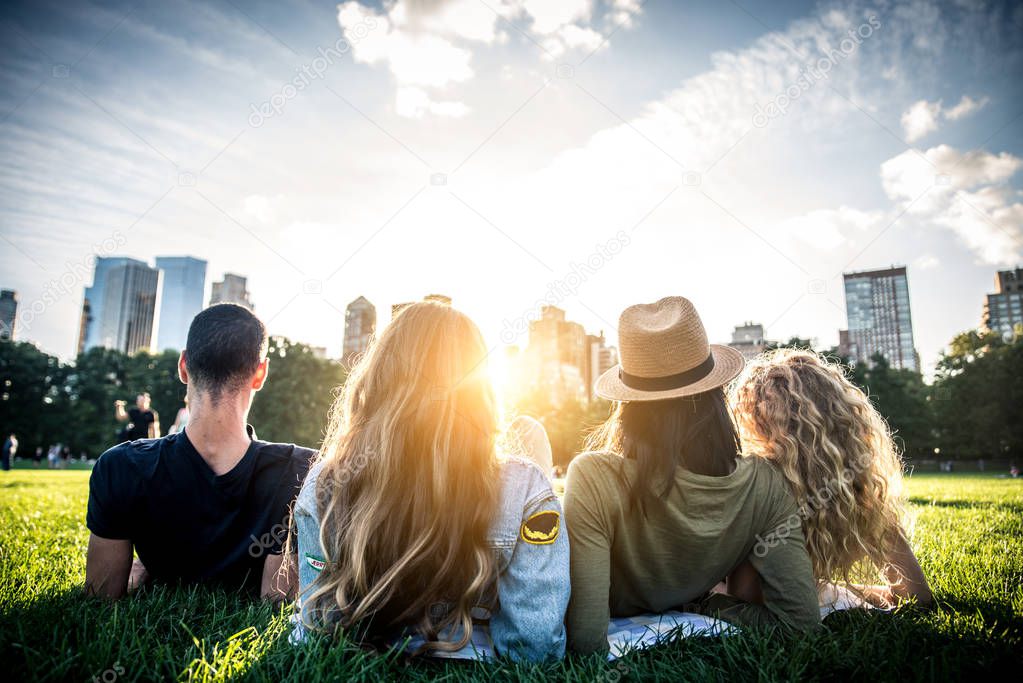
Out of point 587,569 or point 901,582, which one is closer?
point 587,569

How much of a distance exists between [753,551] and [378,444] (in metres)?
1.98

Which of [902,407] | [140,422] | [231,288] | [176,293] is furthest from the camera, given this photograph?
[176,293]

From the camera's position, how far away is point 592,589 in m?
2.46

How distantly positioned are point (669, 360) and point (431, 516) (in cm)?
136

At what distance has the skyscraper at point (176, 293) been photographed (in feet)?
608

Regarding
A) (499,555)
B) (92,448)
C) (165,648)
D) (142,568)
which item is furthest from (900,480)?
(92,448)

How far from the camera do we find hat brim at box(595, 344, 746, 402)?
259cm

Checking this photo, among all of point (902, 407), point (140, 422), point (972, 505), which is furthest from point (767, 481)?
point (902, 407)

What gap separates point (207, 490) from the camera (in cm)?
308

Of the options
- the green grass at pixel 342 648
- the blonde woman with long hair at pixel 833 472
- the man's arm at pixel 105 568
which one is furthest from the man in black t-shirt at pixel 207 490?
the blonde woman with long hair at pixel 833 472

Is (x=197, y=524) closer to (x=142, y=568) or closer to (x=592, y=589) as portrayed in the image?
(x=142, y=568)

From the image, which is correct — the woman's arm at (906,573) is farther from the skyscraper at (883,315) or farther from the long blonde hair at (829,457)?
the skyscraper at (883,315)

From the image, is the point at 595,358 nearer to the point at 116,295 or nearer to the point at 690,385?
the point at 690,385

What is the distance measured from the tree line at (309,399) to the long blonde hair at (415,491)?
44.5 metres
